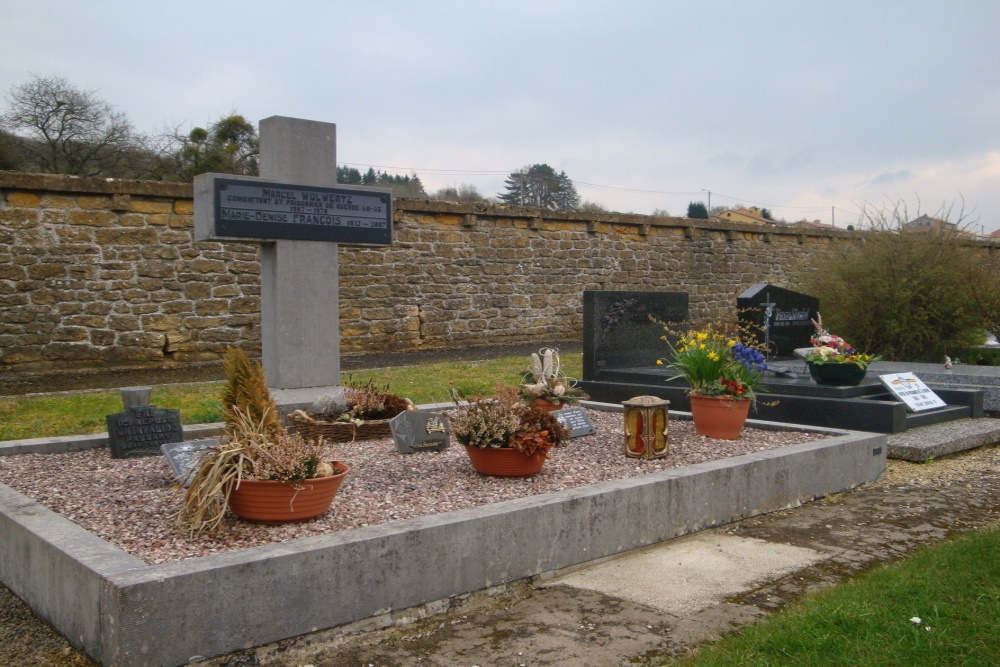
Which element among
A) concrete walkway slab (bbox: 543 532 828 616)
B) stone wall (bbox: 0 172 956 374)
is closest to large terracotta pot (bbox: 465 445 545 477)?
concrete walkway slab (bbox: 543 532 828 616)

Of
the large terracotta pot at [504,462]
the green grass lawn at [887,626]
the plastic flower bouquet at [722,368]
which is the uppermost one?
the plastic flower bouquet at [722,368]

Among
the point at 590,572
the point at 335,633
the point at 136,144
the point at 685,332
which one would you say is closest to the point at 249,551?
the point at 335,633

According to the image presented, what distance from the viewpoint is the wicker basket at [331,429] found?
21.4 feet

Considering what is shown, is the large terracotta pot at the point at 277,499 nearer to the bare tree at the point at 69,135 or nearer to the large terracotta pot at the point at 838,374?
the large terracotta pot at the point at 838,374

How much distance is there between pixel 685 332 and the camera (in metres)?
10.0

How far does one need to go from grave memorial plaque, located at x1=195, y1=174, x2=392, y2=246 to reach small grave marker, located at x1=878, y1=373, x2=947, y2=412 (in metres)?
4.74

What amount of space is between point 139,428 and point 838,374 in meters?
5.95

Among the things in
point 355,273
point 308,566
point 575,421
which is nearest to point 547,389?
point 575,421

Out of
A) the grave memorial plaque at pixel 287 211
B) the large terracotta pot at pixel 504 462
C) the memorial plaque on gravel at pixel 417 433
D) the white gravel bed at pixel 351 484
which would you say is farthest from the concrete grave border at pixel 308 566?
the grave memorial plaque at pixel 287 211

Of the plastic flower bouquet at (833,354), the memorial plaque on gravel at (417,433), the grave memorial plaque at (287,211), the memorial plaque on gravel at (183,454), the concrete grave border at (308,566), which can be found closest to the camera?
the concrete grave border at (308,566)

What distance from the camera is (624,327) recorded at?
9500mm

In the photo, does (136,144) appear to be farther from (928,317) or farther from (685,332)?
(928,317)

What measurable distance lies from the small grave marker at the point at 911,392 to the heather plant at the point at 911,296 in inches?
194

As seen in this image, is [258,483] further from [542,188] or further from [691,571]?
[542,188]
